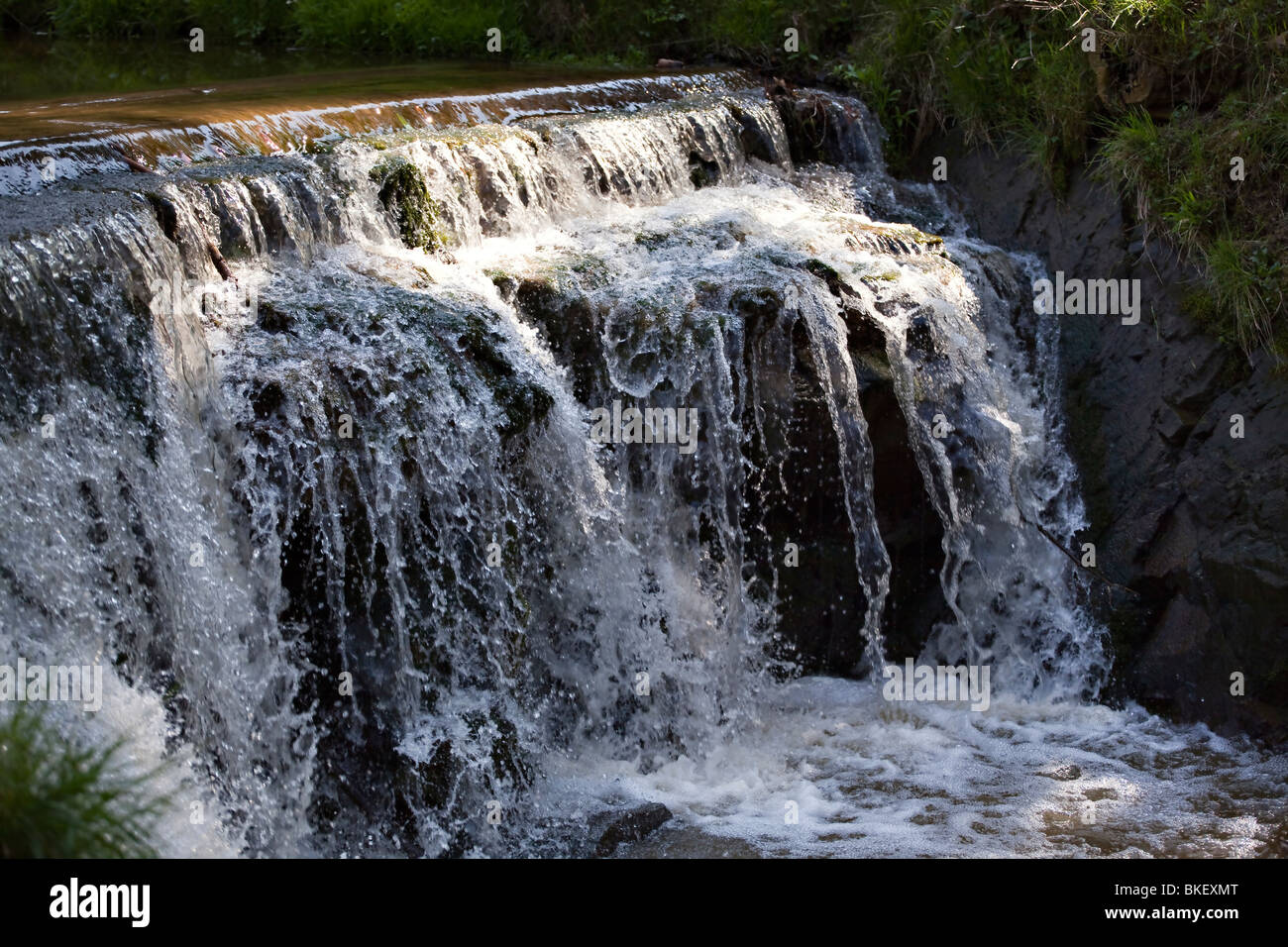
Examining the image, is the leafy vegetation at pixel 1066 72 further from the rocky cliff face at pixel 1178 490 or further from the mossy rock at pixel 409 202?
the mossy rock at pixel 409 202

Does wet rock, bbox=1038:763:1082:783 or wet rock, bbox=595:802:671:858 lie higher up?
wet rock, bbox=595:802:671:858

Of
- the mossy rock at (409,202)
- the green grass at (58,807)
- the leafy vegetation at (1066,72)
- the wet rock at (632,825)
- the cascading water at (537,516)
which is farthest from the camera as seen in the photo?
the leafy vegetation at (1066,72)

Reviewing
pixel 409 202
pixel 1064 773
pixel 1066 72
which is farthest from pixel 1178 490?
pixel 409 202

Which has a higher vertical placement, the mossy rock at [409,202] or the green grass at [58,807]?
the mossy rock at [409,202]

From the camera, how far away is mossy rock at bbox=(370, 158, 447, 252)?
19.4ft

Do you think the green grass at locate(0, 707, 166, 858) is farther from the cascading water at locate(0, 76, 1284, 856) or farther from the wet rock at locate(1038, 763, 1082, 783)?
the wet rock at locate(1038, 763, 1082, 783)

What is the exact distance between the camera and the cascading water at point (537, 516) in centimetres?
426

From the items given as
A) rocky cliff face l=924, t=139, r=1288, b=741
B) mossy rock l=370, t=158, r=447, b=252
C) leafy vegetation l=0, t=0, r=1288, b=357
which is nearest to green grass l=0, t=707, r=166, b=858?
mossy rock l=370, t=158, r=447, b=252

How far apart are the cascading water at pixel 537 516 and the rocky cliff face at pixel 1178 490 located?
165 millimetres

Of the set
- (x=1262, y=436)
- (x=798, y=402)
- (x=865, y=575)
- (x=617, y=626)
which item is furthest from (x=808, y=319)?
(x=1262, y=436)

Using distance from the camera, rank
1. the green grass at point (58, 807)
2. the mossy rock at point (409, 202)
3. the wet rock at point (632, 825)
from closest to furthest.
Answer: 1. the green grass at point (58, 807)
2. the wet rock at point (632, 825)
3. the mossy rock at point (409, 202)

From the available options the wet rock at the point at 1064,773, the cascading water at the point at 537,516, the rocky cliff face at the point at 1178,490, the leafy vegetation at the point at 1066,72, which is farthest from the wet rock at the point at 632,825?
the leafy vegetation at the point at 1066,72

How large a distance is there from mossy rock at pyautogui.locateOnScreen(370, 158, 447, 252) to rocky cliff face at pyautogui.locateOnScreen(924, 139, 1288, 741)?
3230 mm

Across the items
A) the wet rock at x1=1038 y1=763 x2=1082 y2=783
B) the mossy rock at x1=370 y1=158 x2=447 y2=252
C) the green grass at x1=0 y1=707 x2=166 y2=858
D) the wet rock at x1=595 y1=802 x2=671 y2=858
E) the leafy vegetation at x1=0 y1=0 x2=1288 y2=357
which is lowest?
the wet rock at x1=1038 y1=763 x2=1082 y2=783
